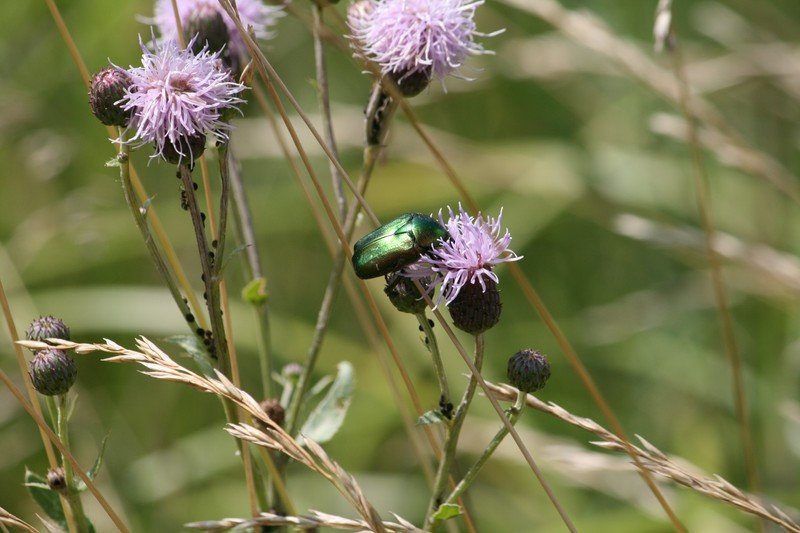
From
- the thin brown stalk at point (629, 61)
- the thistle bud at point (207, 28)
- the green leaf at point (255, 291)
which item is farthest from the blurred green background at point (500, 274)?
the green leaf at point (255, 291)

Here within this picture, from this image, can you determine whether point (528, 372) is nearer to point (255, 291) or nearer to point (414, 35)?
point (255, 291)

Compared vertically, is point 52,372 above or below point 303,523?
above

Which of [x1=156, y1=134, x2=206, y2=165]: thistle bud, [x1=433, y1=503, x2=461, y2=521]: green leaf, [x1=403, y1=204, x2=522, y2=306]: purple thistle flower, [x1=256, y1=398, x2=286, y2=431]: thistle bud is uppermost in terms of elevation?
[x1=156, y1=134, x2=206, y2=165]: thistle bud

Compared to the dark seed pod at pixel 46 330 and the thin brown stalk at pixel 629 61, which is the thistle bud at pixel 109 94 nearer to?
the dark seed pod at pixel 46 330

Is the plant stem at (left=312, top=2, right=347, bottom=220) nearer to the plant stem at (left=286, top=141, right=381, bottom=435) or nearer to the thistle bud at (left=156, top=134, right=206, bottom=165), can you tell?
the plant stem at (left=286, top=141, right=381, bottom=435)

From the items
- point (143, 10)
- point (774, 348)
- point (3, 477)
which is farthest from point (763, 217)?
point (3, 477)

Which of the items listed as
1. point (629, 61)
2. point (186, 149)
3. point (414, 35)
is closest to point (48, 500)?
point (186, 149)

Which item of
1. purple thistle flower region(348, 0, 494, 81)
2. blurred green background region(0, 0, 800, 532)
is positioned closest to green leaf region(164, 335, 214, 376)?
purple thistle flower region(348, 0, 494, 81)
